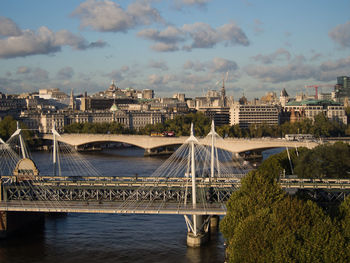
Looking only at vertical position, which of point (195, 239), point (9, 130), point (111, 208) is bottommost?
point (195, 239)

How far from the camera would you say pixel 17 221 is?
2489 cm

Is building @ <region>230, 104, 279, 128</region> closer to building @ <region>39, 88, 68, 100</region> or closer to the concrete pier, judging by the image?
building @ <region>39, 88, 68, 100</region>

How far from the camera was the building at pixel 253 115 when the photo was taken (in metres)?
99.9

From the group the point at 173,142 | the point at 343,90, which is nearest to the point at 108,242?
the point at 173,142

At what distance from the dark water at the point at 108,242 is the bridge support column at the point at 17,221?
37 cm

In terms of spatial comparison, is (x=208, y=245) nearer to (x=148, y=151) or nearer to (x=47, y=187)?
(x=47, y=187)

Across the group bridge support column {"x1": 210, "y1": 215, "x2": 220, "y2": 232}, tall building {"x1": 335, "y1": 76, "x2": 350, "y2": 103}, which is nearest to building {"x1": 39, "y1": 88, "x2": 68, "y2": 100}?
tall building {"x1": 335, "y1": 76, "x2": 350, "y2": 103}

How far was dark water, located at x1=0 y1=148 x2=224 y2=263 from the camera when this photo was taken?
2144cm

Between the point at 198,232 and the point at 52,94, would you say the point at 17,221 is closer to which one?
the point at 198,232

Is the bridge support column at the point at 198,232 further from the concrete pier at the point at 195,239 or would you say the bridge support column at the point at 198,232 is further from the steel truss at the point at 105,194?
the steel truss at the point at 105,194

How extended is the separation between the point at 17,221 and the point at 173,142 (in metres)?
37.6

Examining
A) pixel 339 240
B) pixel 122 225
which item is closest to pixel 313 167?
pixel 122 225

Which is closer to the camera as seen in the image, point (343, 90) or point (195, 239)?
point (195, 239)

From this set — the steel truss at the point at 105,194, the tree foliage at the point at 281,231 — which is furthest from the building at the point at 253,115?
the tree foliage at the point at 281,231
